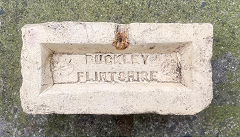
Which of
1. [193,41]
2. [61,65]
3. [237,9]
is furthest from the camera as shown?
[237,9]

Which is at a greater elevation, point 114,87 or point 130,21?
point 130,21

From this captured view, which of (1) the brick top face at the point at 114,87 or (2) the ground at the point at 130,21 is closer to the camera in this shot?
(1) the brick top face at the point at 114,87

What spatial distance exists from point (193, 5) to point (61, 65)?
1.00 meters

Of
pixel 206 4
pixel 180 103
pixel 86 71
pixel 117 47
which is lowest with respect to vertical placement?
pixel 180 103

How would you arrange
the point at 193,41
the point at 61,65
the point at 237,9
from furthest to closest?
the point at 237,9 → the point at 61,65 → the point at 193,41

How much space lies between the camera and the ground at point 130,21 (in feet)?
5.95

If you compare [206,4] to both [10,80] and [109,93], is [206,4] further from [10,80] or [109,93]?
[10,80]

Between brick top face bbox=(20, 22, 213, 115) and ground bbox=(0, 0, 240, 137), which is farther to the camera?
ground bbox=(0, 0, 240, 137)

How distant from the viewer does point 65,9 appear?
6.05ft

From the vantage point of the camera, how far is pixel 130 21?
6.03 ft

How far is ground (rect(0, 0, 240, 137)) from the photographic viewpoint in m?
1.81

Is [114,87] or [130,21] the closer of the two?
[114,87]

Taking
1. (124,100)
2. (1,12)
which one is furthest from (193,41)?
(1,12)

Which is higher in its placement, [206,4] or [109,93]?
[206,4]
